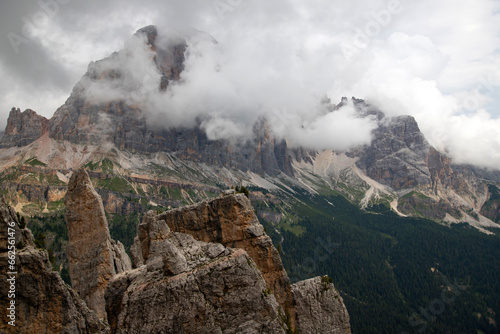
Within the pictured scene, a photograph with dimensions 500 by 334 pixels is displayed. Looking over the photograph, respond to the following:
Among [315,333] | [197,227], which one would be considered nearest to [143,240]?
[197,227]

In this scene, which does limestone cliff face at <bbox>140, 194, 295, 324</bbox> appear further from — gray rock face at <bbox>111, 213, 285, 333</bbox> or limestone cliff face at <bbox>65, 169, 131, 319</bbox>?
limestone cliff face at <bbox>65, 169, 131, 319</bbox>

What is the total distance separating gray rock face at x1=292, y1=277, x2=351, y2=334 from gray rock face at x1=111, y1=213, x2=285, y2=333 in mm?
11476

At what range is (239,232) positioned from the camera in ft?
113

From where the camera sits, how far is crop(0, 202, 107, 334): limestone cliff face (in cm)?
2738

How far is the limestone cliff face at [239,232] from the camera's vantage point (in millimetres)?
34125

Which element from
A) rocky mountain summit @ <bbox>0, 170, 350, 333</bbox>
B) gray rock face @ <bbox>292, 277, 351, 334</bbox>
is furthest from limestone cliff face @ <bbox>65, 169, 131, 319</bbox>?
gray rock face @ <bbox>292, 277, 351, 334</bbox>

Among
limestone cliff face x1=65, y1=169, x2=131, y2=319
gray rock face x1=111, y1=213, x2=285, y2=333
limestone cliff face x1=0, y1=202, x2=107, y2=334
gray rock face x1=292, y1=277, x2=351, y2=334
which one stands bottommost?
gray rock face x1=292, y1=277, x2=351, y2=334

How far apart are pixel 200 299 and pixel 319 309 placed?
17.6 m

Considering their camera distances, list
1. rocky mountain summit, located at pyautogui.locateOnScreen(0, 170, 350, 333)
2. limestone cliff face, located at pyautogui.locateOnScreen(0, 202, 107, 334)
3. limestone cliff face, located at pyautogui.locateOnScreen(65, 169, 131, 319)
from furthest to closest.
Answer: limestone cliff face, located at pyautogui.locateOnScreen(65, 169, 131, 319) < limestone cliff face, located at pyautogui.locateOnScreen(0, 202, 107, 334) < rocky mountain summit, located at pyautogui.locateOnScreen(0, 170, 350, 333)

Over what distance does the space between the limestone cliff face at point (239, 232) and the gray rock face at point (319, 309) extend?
5.53 ft

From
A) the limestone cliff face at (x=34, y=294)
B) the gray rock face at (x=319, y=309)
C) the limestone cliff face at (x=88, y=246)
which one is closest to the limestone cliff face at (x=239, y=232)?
the gray rock face at (x=319, y=309)

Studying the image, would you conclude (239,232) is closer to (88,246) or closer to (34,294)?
(34,294)

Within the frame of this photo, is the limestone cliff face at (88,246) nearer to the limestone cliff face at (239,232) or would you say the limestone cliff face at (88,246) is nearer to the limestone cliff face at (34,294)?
the limestone cliff face at (34,294)

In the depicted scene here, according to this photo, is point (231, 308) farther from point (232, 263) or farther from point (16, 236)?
point (16, 236)
